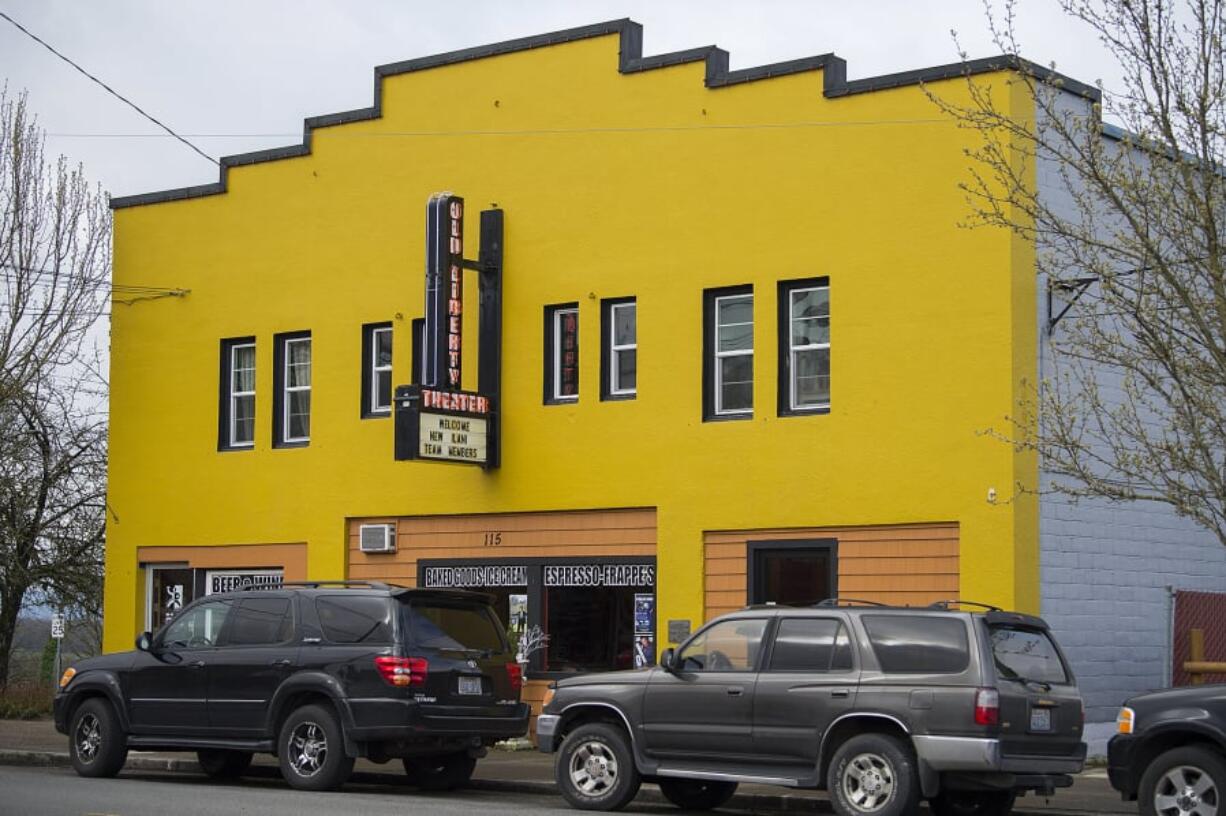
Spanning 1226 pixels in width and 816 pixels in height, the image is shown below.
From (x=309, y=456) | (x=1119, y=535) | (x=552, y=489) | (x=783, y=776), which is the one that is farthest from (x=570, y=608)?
(x=783, y=776)

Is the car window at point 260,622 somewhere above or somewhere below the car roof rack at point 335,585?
below

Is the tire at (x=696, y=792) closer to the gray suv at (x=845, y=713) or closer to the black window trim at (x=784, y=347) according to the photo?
the gray suv at (x=845, y=713)

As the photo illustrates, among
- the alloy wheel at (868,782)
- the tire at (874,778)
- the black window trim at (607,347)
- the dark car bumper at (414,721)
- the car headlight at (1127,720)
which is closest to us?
the car headlight at (1127,720)

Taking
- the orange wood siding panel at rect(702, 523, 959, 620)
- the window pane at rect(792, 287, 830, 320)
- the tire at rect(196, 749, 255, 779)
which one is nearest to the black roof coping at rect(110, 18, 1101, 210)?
the window pane at rect(792, 287, 830, 320)

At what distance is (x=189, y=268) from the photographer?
27.6m

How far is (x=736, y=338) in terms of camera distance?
72.9ft

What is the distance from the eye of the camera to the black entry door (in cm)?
2119

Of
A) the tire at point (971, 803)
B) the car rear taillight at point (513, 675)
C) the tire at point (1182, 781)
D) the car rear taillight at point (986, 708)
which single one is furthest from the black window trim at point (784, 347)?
the tire at point (1182, 781)

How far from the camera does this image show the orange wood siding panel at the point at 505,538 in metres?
23.0

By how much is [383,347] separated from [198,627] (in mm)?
7406

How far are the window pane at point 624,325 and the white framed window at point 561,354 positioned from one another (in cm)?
65

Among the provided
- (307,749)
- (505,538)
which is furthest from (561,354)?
(307,749)

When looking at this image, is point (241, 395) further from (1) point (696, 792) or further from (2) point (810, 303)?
(1) point (696, 792)

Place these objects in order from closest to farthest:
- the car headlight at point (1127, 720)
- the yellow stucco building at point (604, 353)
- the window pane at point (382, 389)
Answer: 1. the car headlight at point (1127, 720)
2. the yellow stucco building at point (604, 353)
3. the window pane at point (382, 389)
